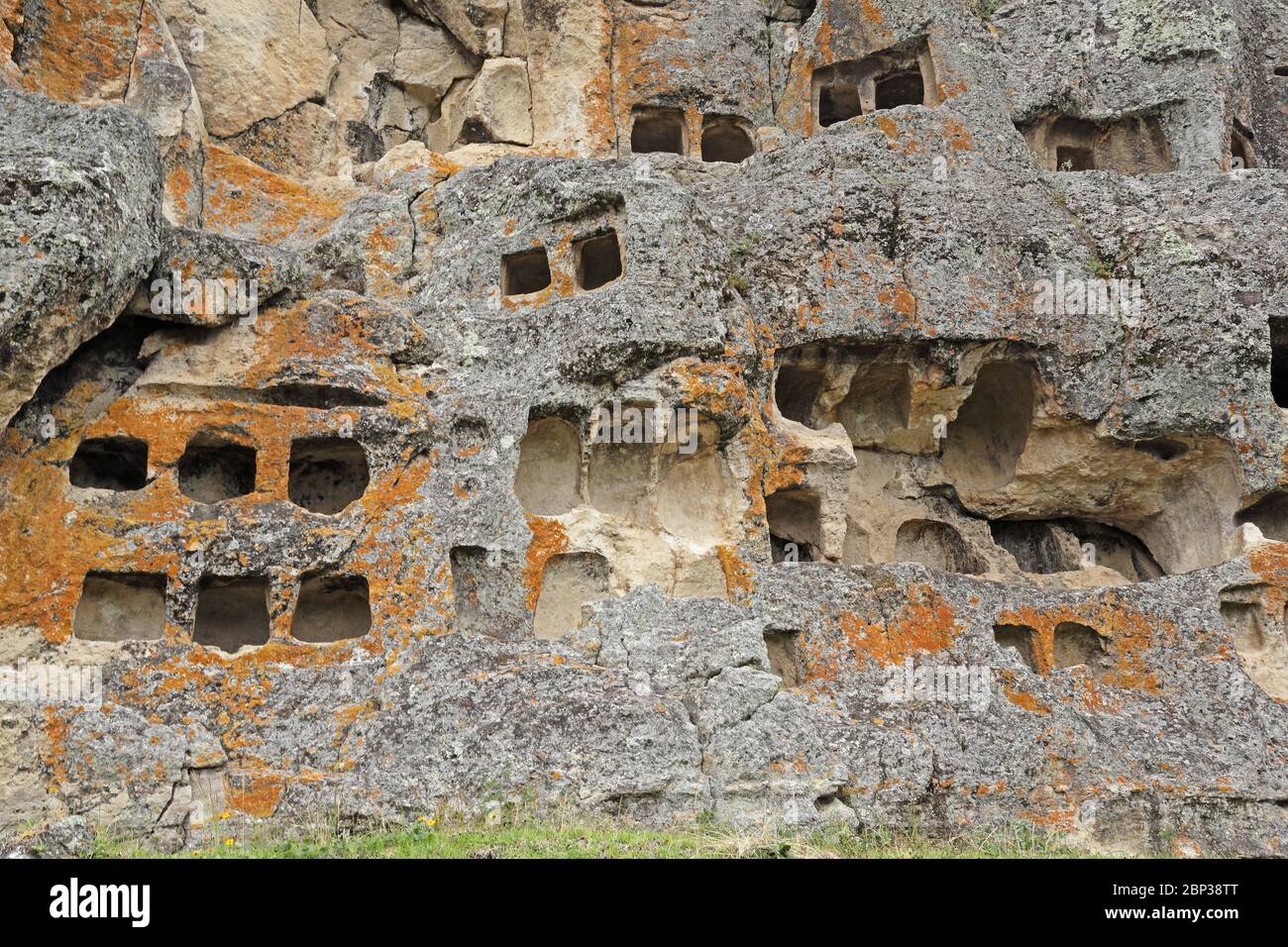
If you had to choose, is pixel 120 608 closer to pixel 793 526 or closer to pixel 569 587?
pixel 569 587

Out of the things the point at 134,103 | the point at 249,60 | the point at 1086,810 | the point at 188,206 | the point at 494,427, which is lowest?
the point at 1086,810

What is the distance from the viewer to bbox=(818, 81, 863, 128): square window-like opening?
54.4ft

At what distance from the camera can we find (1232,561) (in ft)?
39.3

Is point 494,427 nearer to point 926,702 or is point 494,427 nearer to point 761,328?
point 761,328

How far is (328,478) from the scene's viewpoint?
11.8 meters

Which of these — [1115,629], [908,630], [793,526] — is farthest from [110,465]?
[1115,629]

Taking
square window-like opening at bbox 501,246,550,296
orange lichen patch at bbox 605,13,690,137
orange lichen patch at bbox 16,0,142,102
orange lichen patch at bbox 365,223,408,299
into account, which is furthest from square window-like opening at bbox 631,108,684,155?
orange lichen patch at bbox 16,0,142,102

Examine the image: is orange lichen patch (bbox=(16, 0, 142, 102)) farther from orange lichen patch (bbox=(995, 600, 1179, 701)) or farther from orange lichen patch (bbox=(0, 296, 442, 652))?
orange lichen patch (bbox=(995, 600, 1179, 701))

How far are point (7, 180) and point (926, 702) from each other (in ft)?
28.2

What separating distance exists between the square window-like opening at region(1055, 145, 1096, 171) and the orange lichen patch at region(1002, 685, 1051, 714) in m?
8.22

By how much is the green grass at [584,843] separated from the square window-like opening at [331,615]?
2590 mm

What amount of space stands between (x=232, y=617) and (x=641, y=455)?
4.08 m

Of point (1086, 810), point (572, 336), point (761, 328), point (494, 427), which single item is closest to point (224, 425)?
point (494, 427)

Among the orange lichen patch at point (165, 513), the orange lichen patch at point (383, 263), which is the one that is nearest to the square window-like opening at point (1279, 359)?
the orange lichen patch at point (165, 513)
